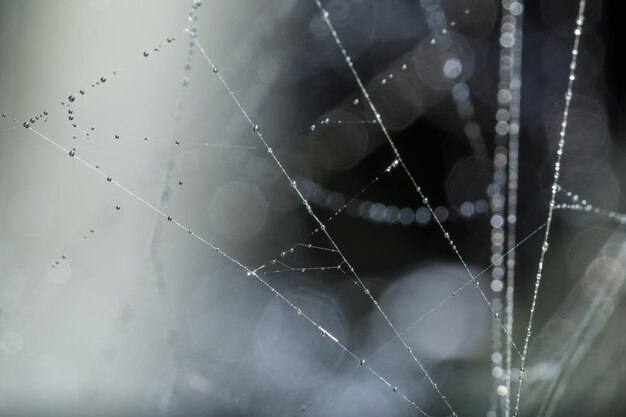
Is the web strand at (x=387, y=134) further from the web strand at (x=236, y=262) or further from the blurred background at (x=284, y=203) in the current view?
the web strand at (x=236, y=262)

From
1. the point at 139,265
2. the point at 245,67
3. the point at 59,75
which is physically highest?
the point at 245,67

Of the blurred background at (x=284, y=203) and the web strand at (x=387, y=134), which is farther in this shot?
the web strand at (x=387, y=134)

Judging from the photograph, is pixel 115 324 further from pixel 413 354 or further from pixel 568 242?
pixel 568 242

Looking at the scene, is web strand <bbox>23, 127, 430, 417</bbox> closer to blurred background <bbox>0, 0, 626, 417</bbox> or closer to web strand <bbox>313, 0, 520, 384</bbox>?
blurred background <bbox>0, 0, 626, 417</bbox>

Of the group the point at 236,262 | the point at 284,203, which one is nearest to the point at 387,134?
the point at 284,203

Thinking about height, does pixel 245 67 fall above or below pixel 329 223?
above

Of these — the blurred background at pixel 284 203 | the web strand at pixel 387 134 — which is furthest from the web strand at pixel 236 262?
the web strand at pixel 387 134

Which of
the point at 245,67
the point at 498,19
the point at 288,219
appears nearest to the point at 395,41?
the point at 498,19

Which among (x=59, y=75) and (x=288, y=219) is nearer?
(x=59, y=75)

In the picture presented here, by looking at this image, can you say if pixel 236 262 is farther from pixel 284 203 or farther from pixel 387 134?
pixel 387 134
